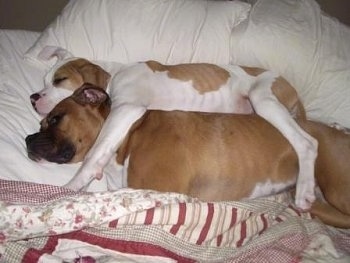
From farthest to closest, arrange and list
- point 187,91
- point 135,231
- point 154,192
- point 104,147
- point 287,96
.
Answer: point 187,91, point 287,96, point 104,147, point 154,192, point 135,231

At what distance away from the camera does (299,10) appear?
2971mm

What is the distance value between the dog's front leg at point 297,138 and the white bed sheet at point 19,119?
1010 millimetres

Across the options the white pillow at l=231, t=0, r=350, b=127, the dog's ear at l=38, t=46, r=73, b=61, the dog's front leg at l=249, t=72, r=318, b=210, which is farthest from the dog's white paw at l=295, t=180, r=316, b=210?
the dog's ear at l=38, t=46, r=73, b=61

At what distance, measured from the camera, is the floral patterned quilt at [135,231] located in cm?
187

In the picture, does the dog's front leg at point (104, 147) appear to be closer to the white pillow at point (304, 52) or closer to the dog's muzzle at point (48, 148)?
the dog's muzzle at point (48, 148)

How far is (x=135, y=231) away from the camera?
1.99 metres

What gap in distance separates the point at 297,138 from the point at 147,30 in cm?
119

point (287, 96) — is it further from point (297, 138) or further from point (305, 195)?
point (305, 195)

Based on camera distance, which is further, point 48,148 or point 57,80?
point 57,80

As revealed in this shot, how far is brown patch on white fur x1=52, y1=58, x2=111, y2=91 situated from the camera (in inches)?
108

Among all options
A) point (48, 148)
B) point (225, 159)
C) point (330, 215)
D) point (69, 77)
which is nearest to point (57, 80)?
point (69, 77)

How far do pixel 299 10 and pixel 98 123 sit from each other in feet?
4.97

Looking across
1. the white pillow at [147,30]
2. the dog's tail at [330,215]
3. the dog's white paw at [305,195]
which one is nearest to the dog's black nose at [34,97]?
the white pillow at [147,30]

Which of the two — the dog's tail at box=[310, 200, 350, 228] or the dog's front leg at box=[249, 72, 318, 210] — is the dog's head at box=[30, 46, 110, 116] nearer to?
the dog's front leg at box=[249, 72, 318, 210]
